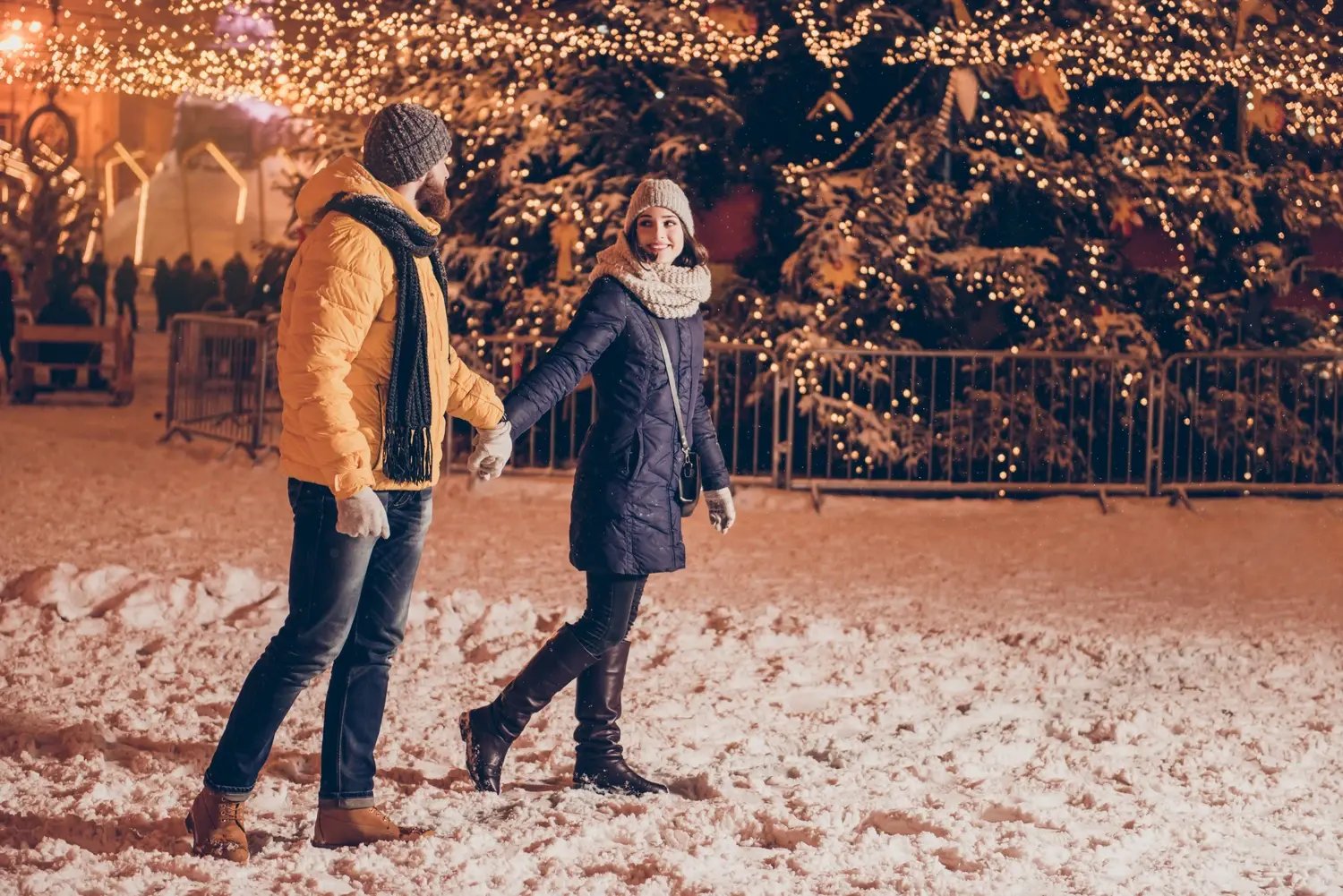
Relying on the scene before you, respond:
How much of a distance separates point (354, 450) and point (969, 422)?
9.79 metres

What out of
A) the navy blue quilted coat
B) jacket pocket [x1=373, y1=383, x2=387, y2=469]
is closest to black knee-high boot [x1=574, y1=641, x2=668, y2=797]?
the navy blue quilted coat

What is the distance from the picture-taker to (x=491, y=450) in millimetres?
4543

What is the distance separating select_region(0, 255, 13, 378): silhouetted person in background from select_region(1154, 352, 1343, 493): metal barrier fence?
45.2 ft

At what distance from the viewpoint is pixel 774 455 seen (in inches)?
496

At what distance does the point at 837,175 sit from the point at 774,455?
245cm

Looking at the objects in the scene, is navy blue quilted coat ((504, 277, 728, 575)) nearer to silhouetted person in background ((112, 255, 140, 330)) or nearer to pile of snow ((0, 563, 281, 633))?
pile of snow ((0, 563, 281, 633))

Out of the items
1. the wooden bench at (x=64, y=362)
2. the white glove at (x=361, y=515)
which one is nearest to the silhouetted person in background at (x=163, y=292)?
the wooden bench at (x=64, y=362)

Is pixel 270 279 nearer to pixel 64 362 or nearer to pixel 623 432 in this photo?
pixel 64 362

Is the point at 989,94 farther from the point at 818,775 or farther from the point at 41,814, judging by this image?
the point at 41,814

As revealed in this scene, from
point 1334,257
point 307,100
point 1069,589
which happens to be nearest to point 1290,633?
point 1069,589

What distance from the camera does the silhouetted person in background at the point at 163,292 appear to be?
33188 millimetres

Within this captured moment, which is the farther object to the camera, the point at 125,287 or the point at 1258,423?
the point at 125,287

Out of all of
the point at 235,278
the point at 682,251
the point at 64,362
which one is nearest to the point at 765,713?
the point at 682,251

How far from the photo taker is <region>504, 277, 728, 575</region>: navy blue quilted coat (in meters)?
4.95
